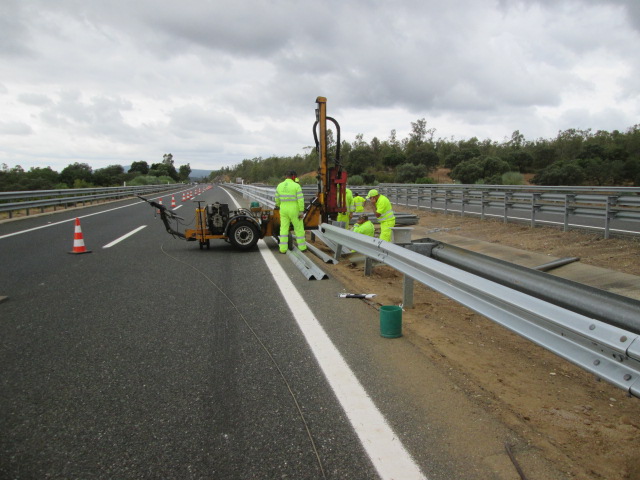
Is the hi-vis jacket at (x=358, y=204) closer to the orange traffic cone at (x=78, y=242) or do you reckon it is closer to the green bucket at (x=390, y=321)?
the orange traffic cone at (x=78, y=242)

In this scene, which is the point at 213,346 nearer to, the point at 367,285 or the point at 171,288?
the point at 171,288

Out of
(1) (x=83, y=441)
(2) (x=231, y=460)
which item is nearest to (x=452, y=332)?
(2) (x=231, y=460)

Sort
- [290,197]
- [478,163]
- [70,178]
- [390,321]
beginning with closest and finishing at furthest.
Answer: [390,321]
[290,197]
[478,163]
[70,178]

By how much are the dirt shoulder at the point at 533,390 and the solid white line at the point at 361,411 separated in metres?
0.79

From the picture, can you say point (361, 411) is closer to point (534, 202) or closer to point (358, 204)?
point (358, 204)

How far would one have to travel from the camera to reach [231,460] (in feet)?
8.60

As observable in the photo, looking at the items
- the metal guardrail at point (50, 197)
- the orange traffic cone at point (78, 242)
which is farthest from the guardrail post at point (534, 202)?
the metal guardrail at point (50, 197)

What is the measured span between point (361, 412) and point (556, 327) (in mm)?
1344

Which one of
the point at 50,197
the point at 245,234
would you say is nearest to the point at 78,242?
the point at 245,234

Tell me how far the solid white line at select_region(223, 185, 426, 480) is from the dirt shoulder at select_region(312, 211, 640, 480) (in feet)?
2.58

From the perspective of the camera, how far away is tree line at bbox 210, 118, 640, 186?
143 ft

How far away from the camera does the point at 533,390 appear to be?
12.1ft

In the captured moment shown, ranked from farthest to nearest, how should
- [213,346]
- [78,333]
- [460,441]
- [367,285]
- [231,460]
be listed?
[367,285] → [78,333] → [213,346] → [460,441] → [231,460]

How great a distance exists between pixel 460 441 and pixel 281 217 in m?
7.52
